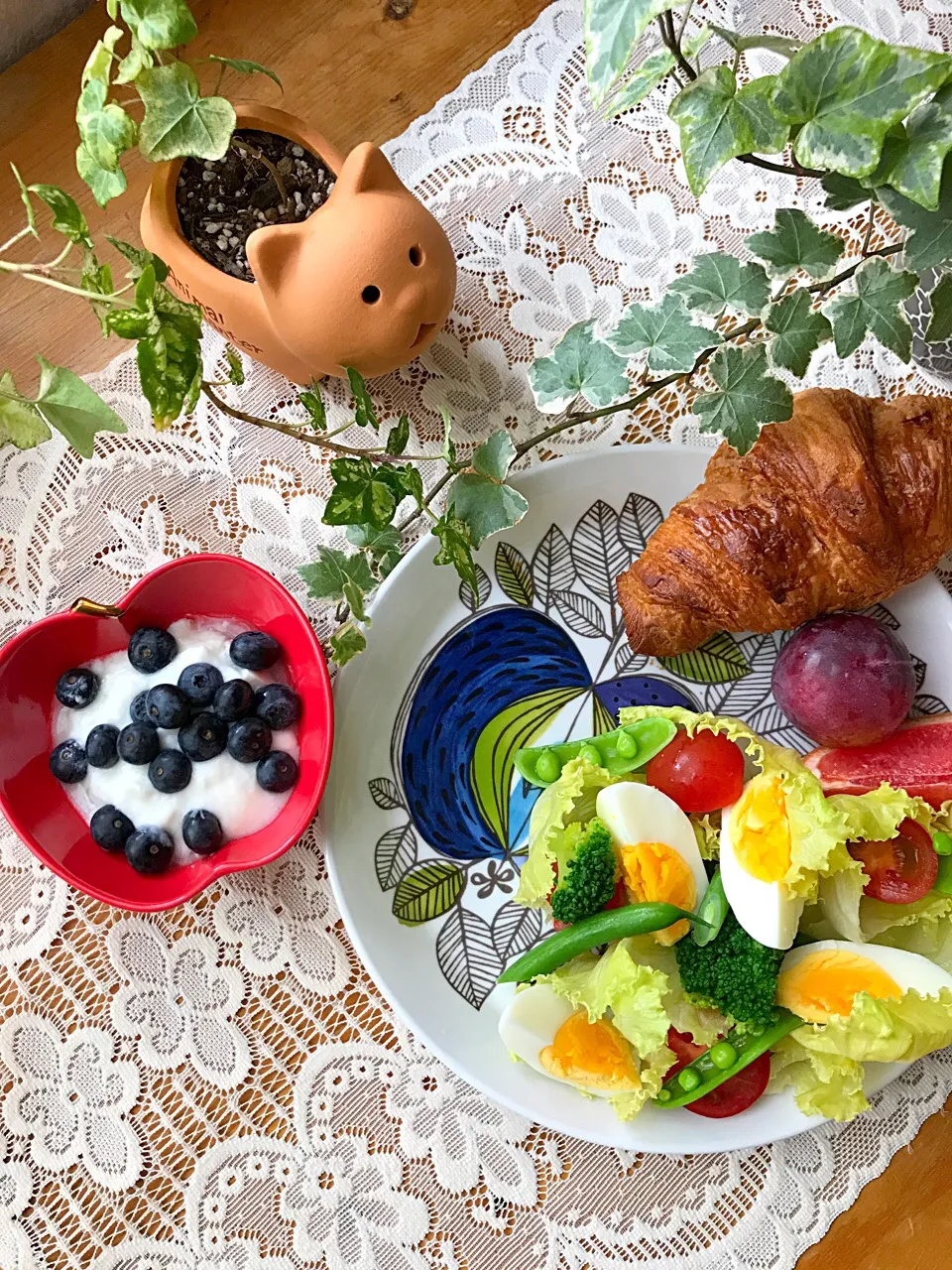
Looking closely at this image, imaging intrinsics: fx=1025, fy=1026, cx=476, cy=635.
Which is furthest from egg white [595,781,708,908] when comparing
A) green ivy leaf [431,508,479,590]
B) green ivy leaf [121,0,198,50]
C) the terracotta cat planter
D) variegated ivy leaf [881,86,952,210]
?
green ivy leaf [121,0,198,50]

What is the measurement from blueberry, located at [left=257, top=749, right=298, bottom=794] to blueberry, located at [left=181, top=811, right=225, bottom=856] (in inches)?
2.3

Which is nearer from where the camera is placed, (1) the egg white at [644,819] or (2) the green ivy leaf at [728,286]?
(2) the green ivy leaf at [728,286]

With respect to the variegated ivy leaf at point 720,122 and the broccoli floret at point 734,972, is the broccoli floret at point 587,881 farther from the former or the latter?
the variegated ivy leaf at point 720,122

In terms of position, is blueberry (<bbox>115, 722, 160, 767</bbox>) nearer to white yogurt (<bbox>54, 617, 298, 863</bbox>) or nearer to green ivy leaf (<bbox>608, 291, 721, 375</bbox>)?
white yogurt (<bbox>54, 617, 298, 863</bbox>)

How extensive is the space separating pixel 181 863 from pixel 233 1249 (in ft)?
1.31

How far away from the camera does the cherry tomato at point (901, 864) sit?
3.21 ft

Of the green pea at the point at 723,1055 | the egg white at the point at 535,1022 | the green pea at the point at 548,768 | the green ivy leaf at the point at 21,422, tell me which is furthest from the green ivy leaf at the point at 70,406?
the green pea at the point at 723,1055

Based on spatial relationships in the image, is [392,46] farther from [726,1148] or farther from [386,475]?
[726,1148]

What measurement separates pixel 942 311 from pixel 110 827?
856 mm

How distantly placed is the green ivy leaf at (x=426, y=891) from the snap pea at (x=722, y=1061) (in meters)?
0.28

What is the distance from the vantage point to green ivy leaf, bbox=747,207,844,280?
0.75 m

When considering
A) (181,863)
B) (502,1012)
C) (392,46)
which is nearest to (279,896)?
(181,863)

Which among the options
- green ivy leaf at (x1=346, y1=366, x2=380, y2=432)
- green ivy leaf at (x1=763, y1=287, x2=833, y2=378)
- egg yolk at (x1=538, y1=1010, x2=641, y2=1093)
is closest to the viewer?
green ivy leaf at (x1=763, y1=287, x2=833, y2=378)

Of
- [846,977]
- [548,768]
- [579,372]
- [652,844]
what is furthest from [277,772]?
[846,977]
